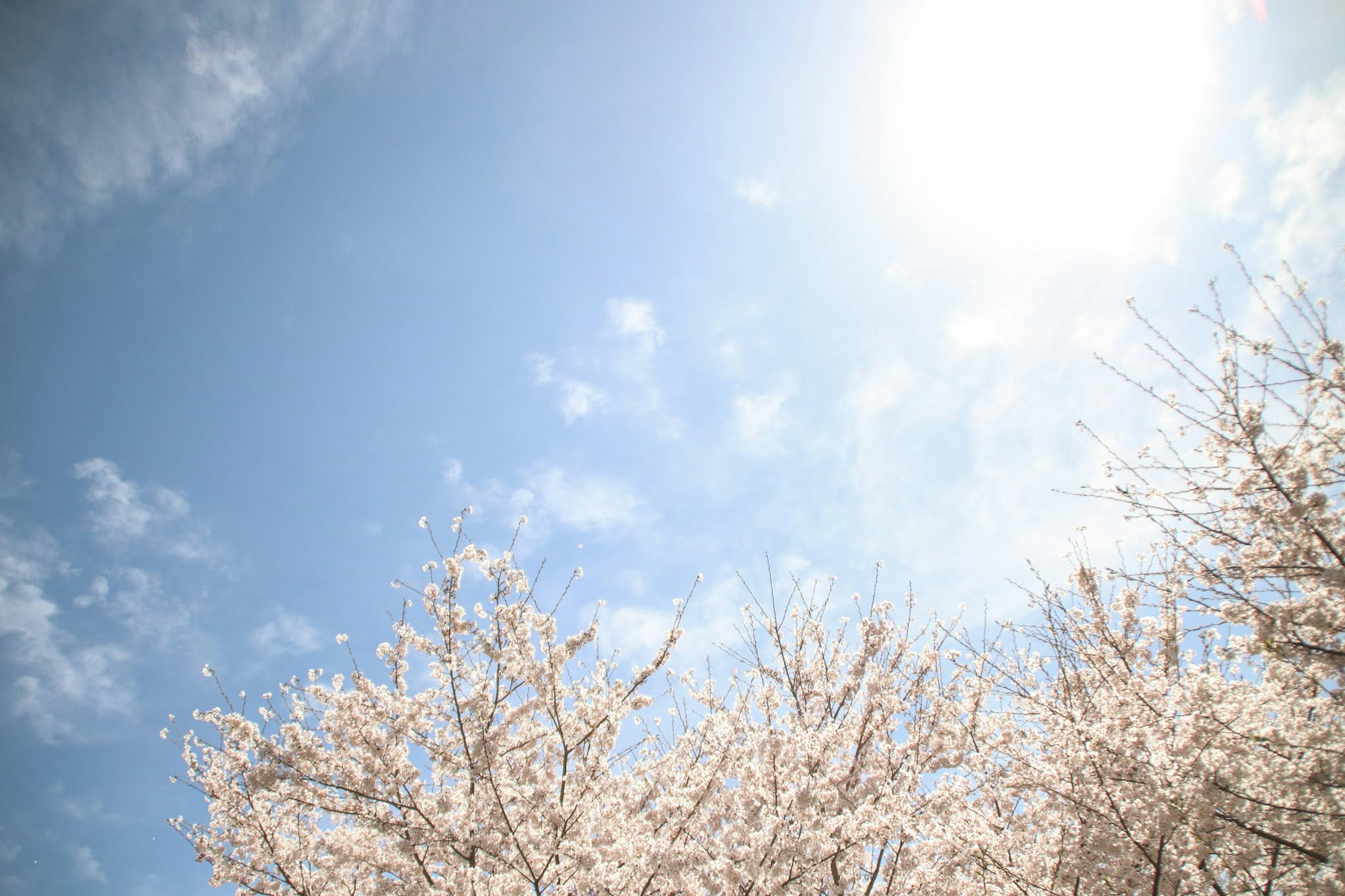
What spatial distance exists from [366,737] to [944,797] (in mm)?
5852

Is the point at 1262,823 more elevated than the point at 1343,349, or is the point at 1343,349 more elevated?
the point at 1343,349

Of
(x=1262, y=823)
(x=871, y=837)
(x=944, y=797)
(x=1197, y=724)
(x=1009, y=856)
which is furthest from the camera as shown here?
(x=944, y=797)

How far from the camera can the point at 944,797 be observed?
18.6 ft

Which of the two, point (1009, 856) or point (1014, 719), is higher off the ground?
point (1014, 719)

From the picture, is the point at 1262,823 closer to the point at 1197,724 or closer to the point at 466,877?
the point at 1197,724

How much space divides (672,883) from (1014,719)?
4.04 m

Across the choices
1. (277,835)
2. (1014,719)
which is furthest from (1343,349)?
(277,835)

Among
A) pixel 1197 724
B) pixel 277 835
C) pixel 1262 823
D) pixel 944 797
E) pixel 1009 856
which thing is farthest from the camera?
pixel 277 835

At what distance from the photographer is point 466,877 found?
4.72m

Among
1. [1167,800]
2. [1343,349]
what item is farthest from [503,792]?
[1343,349]

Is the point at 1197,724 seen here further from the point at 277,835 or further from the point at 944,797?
the point at 277,835

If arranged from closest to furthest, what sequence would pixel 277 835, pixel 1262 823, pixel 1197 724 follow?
pixel 1262 823
pixel 1197 724
pixel 277 835

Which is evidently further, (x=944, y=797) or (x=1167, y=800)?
(x=944, y=797)

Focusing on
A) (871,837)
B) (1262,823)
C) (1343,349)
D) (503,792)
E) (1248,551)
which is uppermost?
(1343,349)
